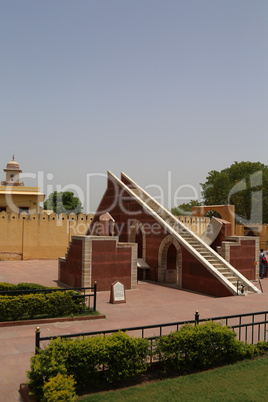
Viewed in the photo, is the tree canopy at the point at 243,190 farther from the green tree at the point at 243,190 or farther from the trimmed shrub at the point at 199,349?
the trimmed shrub at the point at 199,349

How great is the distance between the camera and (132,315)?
459 inches

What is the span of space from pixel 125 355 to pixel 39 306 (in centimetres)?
499

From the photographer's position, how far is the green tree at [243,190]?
47844mm

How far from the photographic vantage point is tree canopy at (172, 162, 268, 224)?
1885 inches

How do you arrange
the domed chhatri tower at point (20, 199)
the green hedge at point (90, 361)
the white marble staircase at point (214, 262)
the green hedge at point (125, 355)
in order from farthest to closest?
1. the domed chhatri tower at point (20, 199)
2. the white marble staircase at point (214, 262)
3. the green hedge at point (125, 355)
4. the green hedge at point (90, 361)

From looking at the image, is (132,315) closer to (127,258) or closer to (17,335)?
(17,335)

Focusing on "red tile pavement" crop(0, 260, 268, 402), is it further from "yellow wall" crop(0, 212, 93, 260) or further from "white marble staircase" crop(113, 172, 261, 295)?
"yellow wall" crop(0, 212, 93, 260)

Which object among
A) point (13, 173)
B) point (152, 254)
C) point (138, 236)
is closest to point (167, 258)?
point (152, 254)

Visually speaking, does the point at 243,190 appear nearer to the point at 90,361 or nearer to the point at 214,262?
the point at 214,262

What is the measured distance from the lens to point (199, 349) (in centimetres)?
746

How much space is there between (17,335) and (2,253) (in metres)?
18.8

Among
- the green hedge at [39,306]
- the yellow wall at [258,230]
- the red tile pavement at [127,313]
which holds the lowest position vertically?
the red tile pavement at [127,313]

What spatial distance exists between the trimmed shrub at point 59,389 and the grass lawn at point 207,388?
1.45 ft

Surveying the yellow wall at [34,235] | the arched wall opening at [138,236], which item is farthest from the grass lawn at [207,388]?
the yellow wall at [34,235]
